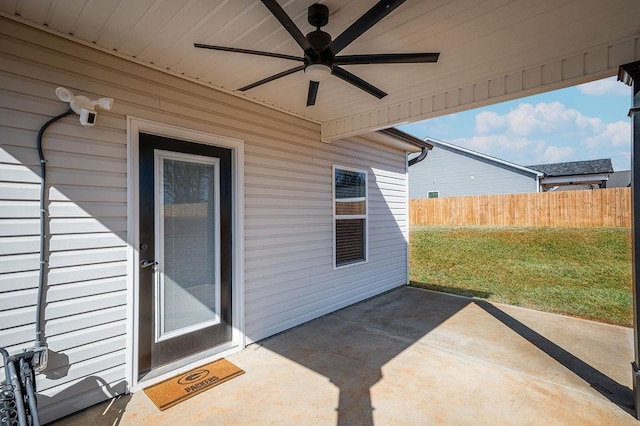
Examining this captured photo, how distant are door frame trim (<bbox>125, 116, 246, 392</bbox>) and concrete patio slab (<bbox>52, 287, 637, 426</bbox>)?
0.19 m

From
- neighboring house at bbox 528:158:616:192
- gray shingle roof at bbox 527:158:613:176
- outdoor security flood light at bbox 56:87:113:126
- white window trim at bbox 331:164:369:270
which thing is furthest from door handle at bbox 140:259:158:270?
gray shingle roof at bbox 527:158:613:176

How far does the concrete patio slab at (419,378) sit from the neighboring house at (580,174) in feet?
37.7

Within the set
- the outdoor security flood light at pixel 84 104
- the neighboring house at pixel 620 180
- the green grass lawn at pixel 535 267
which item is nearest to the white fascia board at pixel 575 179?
the green grass lawn at pixel 535 267

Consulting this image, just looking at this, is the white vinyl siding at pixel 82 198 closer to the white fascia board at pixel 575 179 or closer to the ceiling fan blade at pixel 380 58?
the ceiling fan blade at pixel 380 58

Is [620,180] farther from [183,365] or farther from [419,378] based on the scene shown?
[183,365]

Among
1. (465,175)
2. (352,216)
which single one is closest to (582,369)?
(352,216)

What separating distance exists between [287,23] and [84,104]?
65.2 inches

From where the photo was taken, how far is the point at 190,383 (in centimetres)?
265

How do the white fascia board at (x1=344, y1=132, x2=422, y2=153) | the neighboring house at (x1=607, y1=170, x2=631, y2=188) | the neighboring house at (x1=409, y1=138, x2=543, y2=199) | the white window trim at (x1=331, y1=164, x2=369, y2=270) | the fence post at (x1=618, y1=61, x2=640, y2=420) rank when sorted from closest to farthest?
the fence post at (x1=618, y1=61, x2=640, y2=420) → the white window trim at (x1=331, y1=164, x2=369, y2=270) → the white fascia board at (x1=344, y1=132, x2=422, y2=153) → the neighboring house at (x1=409, y1=138, x2=543, y2=199) → the neighboring house at (x1=607, y1=170, x2=631, y2=188)

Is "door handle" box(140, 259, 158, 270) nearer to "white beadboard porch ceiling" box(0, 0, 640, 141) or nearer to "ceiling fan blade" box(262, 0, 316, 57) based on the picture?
"white beadboard porch ceiling" box(0, 0, 640, 141)

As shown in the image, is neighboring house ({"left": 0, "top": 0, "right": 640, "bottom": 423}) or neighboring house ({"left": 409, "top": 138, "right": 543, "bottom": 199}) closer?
neighboring house ({"left": 0, "top": 0, "right": 640, "bottom": 423})

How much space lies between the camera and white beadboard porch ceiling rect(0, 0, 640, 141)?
1.93m

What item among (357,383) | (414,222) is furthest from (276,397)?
(414,222)

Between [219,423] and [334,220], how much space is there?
116 inches
